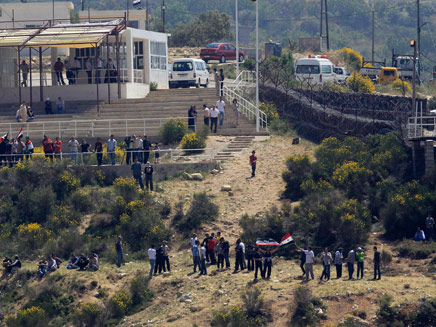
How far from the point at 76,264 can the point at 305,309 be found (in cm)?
846

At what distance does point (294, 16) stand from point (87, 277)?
125 meters

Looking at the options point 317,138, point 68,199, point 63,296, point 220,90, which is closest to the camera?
point 63,296

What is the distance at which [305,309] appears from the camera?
25.2 m

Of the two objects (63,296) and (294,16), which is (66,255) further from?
(294,16)

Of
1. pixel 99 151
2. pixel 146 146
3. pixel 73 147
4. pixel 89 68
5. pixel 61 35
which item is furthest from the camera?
pixel 89 68

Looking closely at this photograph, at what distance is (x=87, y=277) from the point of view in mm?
29297

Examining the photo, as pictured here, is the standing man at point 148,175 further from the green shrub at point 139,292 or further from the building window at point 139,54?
the building window at point 139,54

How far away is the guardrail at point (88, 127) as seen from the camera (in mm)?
40188

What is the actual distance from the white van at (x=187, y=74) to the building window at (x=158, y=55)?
0.66m

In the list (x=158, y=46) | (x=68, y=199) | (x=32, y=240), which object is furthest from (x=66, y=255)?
(x=158, y=46)

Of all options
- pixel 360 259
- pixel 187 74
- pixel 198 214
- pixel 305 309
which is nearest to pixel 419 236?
pixel 360 259

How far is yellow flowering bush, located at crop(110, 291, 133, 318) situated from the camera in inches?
1086

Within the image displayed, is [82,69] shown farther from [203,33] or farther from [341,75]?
[203,33]

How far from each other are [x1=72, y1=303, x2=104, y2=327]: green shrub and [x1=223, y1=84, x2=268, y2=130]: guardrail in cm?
1615
